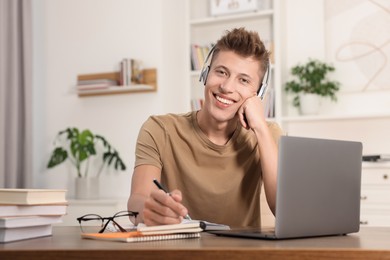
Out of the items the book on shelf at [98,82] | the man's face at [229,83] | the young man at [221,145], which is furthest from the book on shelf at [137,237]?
the book on shelf at [98,82]

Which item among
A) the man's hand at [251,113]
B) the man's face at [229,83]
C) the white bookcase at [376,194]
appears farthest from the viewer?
→ the white bookcase at [376,194]

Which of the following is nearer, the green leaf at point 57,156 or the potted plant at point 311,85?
the potted plant at point 311,85

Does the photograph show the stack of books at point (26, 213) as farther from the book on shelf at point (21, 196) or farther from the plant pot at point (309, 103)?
the plant pot at point (309, 103)

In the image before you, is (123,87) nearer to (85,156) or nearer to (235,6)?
(85,156)

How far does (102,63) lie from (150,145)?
96.2 inches

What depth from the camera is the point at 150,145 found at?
1.85 meters

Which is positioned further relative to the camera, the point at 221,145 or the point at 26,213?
the point at 221,145

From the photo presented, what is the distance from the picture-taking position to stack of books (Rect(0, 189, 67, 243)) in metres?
1.13

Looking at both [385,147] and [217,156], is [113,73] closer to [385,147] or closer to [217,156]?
[385,147]

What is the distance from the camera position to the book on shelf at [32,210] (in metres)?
1.16

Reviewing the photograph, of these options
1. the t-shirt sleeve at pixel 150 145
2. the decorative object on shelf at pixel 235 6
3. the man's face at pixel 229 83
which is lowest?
the t-shirt sleeve at pixel 150 145

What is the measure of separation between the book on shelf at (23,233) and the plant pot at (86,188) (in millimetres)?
2666

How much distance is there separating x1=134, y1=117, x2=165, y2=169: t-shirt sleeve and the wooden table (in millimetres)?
709

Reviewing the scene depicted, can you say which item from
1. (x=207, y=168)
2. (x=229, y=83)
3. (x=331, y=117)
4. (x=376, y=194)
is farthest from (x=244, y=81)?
(x=331, y=117)
